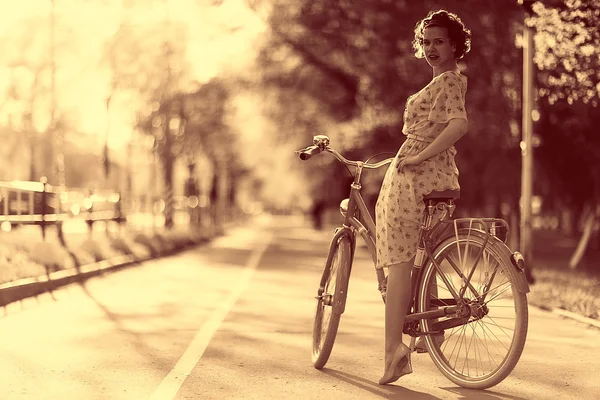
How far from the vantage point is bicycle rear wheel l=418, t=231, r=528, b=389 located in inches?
216

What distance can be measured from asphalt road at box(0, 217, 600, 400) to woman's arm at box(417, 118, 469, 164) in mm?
1365

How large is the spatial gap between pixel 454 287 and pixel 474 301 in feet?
0.67

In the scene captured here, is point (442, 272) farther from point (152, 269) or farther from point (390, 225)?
point (152, 269)

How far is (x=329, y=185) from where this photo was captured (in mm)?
52719

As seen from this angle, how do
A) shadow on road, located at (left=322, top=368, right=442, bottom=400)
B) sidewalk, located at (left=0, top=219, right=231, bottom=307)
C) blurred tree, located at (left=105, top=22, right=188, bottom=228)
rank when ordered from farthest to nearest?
1. blurred tree, located at (left=105, top=22, right=188, bottom=228)
2. sidewalk, located at (left=0, top=219, right=231, bottom=307)
3. shadow on road, located at (left=322, top=368, right=442, bottom=400)

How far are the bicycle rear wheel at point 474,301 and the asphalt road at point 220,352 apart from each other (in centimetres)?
15

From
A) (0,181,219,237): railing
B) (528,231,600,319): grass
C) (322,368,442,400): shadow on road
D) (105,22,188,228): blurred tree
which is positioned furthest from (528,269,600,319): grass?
(105,22,188,228): blurred tree

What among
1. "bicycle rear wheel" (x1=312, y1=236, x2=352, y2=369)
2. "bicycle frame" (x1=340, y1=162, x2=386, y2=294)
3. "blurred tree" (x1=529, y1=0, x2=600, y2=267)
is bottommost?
"bicycle rear wheel" (x1=312, y1=236, x2=352, y2=369)

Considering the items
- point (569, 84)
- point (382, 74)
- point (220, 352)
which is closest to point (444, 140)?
point (220, 352)

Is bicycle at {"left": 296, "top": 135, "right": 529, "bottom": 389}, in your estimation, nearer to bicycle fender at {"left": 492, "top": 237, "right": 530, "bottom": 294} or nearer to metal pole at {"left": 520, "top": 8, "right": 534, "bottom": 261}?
bicycle fender at {"left": 492, "top": 237, "right": 530, "bottom": 294}

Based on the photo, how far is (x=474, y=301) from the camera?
225 inches

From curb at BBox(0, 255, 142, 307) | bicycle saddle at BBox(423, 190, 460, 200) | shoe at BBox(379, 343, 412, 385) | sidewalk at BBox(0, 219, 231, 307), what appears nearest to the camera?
shoe at BBox(379, 343, 412, 385)

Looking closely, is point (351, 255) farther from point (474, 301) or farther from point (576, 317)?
point (576, 317)

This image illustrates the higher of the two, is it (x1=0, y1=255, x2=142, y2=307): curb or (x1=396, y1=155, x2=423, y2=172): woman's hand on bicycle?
(x1=396, y1=155, x2=423, y2=172): woman's hand on bicycle
